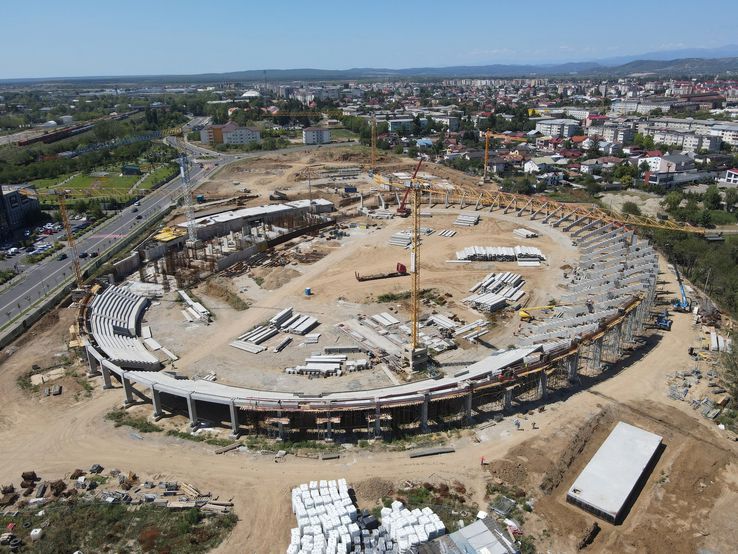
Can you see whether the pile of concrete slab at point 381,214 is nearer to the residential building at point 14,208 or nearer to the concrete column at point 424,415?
the concrete column at point 424,415

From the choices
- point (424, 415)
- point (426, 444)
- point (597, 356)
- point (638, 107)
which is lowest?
point (426, 444)

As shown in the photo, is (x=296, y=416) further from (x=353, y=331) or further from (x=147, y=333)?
(x=147, y=333)

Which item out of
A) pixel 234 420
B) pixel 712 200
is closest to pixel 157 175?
pixel 234 420

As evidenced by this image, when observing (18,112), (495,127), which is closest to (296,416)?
(495,127)

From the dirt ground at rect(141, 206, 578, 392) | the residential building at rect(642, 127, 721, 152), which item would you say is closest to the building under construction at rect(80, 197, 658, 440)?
the dirt ground at rect(141, 206, 578, 392)

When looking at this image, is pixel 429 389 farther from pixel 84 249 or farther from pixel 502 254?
pixel 84 249

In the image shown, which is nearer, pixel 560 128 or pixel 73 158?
pixel 73 158

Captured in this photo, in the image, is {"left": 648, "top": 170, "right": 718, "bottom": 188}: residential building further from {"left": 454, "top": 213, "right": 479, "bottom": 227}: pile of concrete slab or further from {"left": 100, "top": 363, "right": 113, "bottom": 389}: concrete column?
{"left": 100, "top": 363, "right": 113, "bottom": 389}: concrete column
